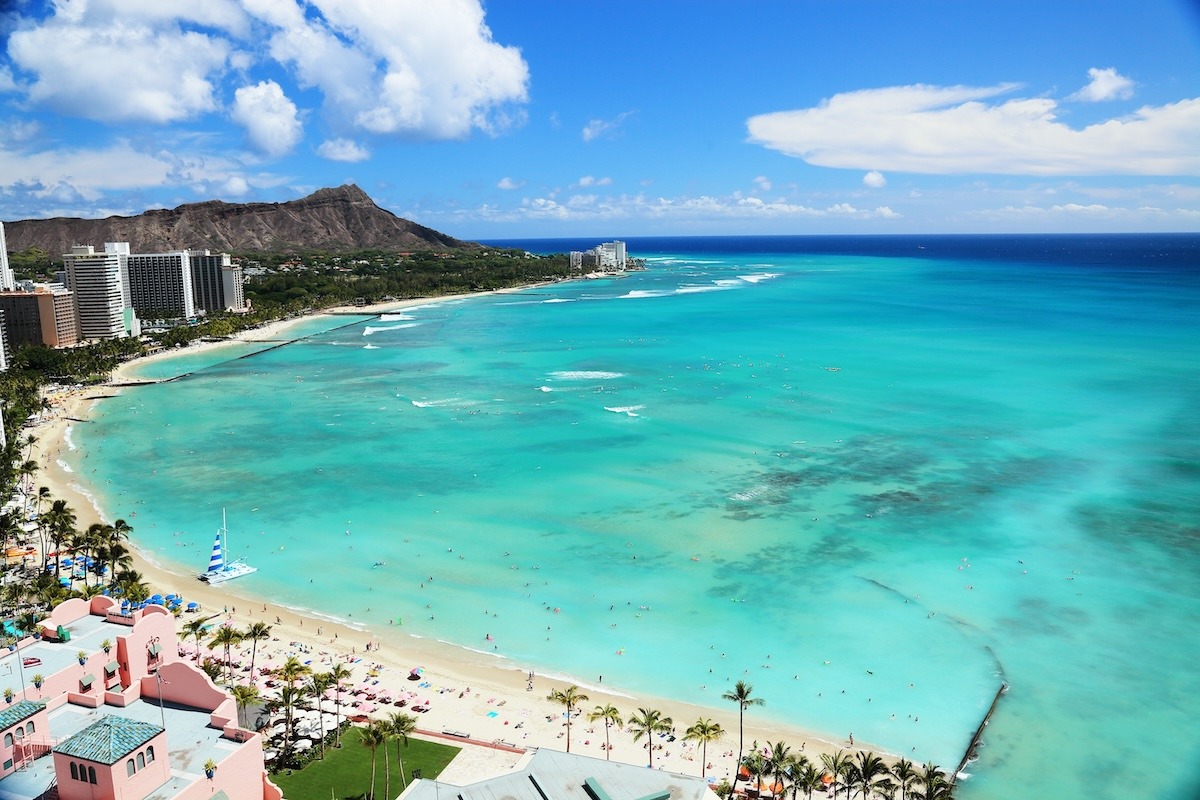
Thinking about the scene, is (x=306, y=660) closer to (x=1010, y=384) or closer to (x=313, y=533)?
(x=313, y=533)

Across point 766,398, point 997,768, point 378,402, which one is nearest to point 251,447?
point 378,402

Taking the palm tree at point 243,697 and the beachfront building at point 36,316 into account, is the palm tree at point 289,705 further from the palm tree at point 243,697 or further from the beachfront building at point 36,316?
the beachfront building at point 36,316

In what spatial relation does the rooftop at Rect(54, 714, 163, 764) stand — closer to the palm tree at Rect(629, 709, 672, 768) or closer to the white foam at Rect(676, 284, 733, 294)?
the palm tree at Rect(629, 709, 672, 768)

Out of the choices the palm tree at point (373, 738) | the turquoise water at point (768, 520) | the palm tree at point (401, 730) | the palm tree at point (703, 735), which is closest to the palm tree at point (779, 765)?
the palm tree at point (703, 735)

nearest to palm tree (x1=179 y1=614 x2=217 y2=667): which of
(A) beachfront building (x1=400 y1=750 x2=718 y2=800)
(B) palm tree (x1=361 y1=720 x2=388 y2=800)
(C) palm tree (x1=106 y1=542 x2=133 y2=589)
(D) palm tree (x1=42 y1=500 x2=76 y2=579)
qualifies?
(C) palm tree (x1=106 y1=542 x2=133 y2=589)

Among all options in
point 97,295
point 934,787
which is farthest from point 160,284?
point 934,787

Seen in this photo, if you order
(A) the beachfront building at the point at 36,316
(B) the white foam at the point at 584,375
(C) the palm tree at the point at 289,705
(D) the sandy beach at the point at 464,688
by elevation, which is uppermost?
(A) the beachfront building at the point at 36,316
